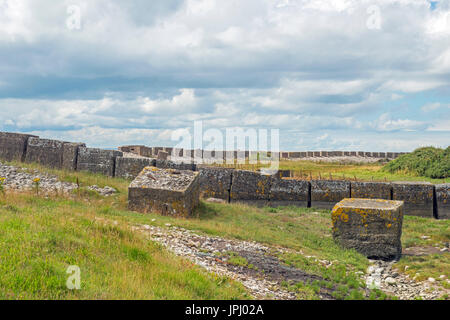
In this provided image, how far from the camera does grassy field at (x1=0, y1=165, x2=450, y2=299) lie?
4.57 meters

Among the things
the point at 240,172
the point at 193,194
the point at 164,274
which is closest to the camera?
the point at 164,274

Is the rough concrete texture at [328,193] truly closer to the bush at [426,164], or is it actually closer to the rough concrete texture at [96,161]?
the rough concrete texture at [96,161]

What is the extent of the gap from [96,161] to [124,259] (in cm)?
1085

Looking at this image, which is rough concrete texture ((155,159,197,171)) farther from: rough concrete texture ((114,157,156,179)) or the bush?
the bush

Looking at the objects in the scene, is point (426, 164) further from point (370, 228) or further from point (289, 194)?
point (370, 228)

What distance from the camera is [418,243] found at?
11234 millimetres

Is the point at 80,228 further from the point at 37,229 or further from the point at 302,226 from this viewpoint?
the point at 302,226

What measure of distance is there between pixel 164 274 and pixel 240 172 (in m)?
9.83

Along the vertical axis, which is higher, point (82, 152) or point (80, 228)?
point (82, 152)

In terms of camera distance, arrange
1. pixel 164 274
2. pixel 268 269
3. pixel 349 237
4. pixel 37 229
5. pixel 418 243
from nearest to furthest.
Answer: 1. pixel 164 274
2. pixel 37 229
3. pixel 268 269
4. pixel 349 237
5. pixel 418 243

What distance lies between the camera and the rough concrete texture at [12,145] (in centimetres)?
1598

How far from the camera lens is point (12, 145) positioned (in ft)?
52.5

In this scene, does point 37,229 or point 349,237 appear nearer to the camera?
point 37,229
